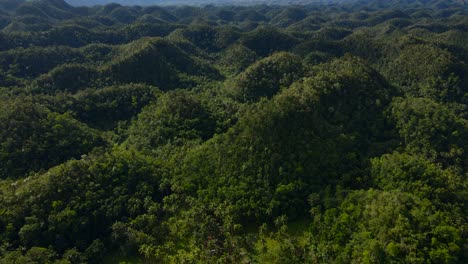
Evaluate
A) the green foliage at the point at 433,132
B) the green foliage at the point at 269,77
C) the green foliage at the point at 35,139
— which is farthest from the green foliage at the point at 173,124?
the green foliage at the point at 433,132

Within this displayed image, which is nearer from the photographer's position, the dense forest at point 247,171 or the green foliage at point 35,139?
the dense forest at point 247,171

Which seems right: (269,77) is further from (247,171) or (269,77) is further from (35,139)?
(35,139)

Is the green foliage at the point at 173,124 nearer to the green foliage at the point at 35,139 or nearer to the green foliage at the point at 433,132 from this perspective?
the green foliage at the point at 35,139

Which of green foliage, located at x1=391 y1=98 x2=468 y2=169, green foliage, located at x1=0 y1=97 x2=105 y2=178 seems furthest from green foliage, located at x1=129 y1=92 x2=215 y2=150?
green foliage, located at x1=391 y1=98 x2=468 y2=169

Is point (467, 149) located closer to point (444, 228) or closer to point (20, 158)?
point (444, 228)

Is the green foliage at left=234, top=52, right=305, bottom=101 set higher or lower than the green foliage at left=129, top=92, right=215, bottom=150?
higher

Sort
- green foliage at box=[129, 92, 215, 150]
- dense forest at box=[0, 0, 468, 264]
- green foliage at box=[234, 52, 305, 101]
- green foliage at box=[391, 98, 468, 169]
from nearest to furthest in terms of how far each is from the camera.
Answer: dense forest at box=[0, 0, 468, 264], green foliage at box=[391, 98, 468, 169], green foliage at box=[129, 92, 215, 150], green foliage at box=[234, 52, 305, 101]

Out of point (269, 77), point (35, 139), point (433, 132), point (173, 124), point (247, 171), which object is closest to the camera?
point (247, 171)

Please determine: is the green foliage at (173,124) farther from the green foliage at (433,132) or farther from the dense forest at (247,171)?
the green foliage at (433,132)

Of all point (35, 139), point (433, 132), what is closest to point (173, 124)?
point (35, 139)

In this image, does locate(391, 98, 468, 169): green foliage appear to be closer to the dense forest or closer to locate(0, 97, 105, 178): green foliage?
the dense forest

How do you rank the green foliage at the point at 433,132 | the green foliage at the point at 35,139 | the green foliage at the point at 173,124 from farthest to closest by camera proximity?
the green foliage at the point at 173,124 → the green foliage at the point at 35,139 → the green foliage at the point at 433,132

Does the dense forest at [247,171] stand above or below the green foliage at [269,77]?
below

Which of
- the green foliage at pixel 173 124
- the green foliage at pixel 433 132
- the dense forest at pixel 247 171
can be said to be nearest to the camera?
the dense forest at pixel 247 171
